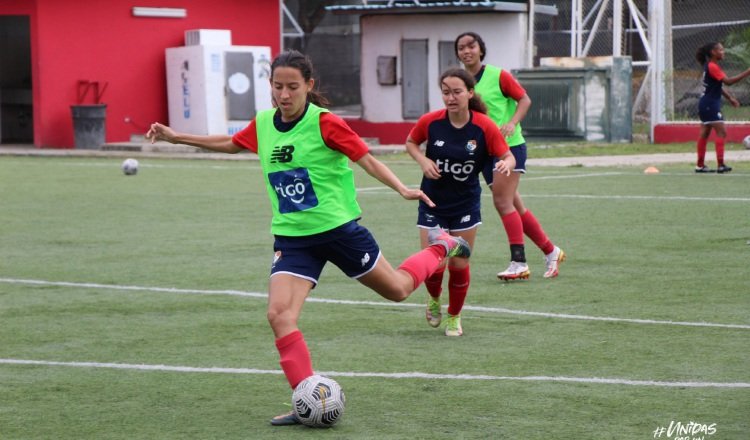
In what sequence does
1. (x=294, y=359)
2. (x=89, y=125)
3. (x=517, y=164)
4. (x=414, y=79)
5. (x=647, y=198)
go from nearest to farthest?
(x=294, y=359) < (x=517, y=164) < (x=647, y=198) < (x=89, y=125) < (x=414, y=79)

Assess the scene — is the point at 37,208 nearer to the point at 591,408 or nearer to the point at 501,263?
the point at 501,263

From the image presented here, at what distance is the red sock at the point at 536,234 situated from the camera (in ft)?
35.3

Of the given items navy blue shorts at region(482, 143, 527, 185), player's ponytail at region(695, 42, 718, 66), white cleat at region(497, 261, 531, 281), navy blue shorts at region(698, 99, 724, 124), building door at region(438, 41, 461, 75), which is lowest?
white cleat at region(497, 261, 531, 281)

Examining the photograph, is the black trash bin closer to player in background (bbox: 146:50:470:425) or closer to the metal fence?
the metal fence

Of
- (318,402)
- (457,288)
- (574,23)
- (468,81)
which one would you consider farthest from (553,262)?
(574,23)

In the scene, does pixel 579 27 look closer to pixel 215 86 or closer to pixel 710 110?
pixel 215 86

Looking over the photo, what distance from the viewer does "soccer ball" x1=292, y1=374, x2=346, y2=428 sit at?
19.2ft

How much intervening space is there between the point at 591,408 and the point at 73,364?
299 cm

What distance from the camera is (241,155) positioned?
96.6 feet

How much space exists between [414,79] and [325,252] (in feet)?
88.0

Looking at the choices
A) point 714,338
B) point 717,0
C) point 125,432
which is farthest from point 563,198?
point 717,0

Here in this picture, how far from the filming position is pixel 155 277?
10.9 m

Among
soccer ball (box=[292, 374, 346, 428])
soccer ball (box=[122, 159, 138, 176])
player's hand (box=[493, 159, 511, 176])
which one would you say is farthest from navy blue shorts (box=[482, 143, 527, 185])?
soccer ball (box=[122, 159, 138, 176])

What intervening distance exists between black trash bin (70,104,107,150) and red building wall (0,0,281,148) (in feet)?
2.93
